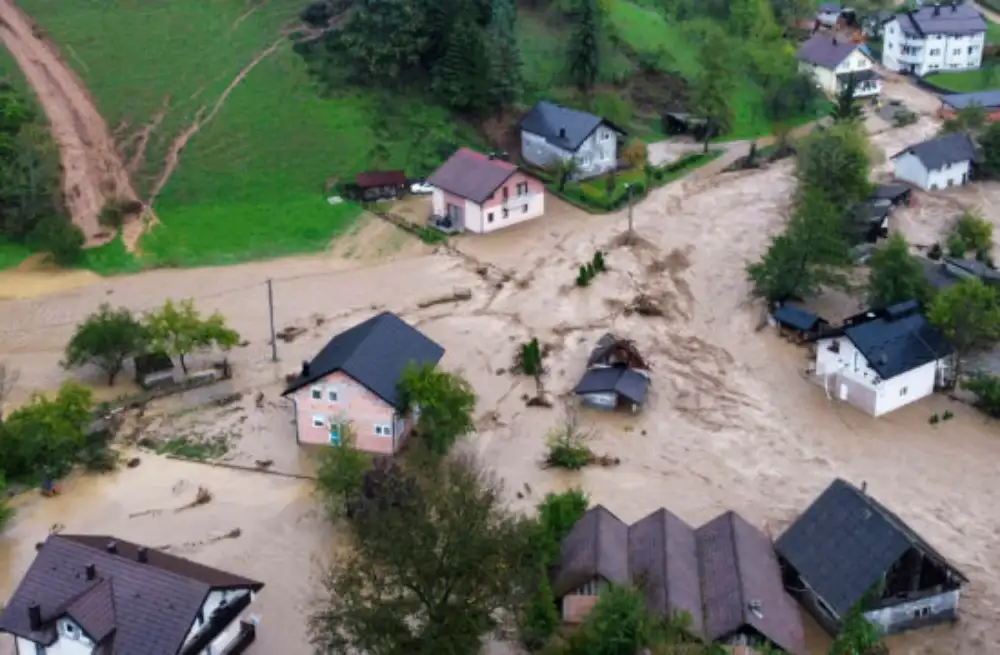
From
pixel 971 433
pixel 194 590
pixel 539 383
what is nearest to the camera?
pixel 194 590

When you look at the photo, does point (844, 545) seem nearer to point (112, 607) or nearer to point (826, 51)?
point (112, 607)

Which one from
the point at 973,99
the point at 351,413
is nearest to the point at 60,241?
the point at 351,413

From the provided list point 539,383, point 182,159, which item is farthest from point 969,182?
point 182,159

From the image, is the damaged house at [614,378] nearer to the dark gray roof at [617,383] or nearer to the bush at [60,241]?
the dark gray roof at [617,383]

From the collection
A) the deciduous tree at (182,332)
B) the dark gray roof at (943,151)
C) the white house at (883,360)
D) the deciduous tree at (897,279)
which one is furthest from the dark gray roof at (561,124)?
the deciduous tree at (182,332)

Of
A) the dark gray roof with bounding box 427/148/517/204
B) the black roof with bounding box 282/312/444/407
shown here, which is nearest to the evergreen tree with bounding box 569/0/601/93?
the dark gray roof with bounding box 427/148/517/204

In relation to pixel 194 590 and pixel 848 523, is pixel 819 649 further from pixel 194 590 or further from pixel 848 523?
pixel 194 590
